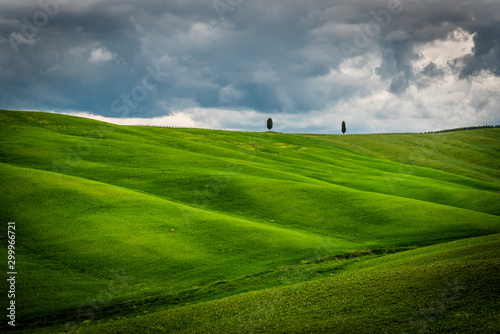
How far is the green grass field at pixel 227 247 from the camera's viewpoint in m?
17.8

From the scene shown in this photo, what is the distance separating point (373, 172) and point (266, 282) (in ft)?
168

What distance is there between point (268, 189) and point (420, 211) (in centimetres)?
1779

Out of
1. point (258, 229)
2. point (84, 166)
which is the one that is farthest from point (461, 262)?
point (84, 166)

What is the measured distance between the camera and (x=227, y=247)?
101 feet

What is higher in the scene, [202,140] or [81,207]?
[202,140]

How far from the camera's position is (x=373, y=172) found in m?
70.9

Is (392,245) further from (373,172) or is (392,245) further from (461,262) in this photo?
(373,172)

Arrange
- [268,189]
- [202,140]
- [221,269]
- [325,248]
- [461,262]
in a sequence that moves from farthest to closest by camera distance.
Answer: [202,140] → [268,189] → [325,248] → [221,269] → [461,262]

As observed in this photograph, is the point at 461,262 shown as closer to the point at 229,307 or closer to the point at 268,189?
the point at 229,307

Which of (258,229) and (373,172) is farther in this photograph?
(373,172)

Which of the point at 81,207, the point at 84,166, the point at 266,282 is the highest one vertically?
the point at 84,166

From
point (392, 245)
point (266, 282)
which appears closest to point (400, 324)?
point (266, 282)

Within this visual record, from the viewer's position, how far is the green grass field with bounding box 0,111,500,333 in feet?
58.4

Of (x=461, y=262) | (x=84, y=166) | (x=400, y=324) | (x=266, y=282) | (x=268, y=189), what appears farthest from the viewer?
(x=84, y=166)
